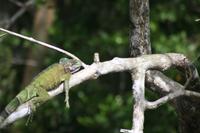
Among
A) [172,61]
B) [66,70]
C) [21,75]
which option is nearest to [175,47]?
[21,75]

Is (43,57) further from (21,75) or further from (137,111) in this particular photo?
(137,111)

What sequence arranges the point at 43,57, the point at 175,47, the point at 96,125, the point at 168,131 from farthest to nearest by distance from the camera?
the point at 43,57, the point at 96,125, the point at 175,47, the point at 168,131

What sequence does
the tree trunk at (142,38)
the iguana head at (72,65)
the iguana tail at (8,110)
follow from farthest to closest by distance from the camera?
the tree trunk at (142,38)
the iguana head at (72,65)
the iguana tail at (8,110)

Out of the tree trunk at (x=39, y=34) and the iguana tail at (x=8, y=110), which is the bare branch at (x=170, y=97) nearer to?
the iguana tail at (x=8, y=110)

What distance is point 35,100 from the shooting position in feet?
5.04

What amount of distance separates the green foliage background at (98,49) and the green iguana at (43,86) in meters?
1.79

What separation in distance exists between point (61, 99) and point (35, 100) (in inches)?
105

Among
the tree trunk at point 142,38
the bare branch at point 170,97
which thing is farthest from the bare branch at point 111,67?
the tree trunk at point 142,38

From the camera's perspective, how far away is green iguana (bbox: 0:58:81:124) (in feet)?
4.97

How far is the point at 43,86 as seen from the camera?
1.56m

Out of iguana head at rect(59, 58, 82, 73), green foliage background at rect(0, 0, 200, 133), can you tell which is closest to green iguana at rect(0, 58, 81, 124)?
iguana head at rect(59, 58, 82, 73)

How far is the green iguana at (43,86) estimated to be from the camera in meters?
1.52

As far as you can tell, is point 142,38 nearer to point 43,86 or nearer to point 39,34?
point 43,86

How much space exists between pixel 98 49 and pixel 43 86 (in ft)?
8.16
